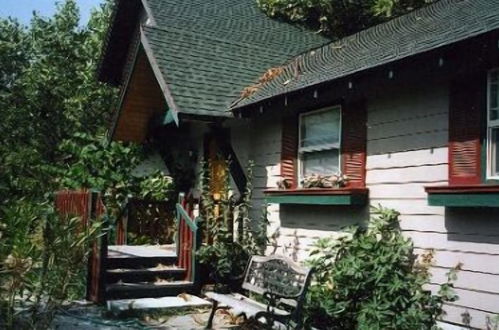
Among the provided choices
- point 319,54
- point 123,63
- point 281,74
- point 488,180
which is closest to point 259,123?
point 281,74

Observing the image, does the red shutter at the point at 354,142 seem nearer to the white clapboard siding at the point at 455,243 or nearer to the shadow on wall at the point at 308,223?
the shadow on wall at the point at 308,223

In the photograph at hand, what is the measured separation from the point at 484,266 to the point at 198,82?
216 inches

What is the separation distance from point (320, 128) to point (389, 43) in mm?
1460

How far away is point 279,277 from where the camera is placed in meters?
6.02

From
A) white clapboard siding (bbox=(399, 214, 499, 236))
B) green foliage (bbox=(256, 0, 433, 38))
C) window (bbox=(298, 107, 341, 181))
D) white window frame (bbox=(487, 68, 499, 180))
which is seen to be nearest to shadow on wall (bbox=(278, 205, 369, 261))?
window (bbox=(298, 107, 341, 181))

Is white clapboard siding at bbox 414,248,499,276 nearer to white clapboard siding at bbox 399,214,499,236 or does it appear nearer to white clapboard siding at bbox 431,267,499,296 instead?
white clapboard siding at bbox 431,267,499,296

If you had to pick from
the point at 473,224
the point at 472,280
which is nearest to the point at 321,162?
the point at 473,224

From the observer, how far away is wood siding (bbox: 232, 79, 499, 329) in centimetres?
516

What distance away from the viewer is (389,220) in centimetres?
615

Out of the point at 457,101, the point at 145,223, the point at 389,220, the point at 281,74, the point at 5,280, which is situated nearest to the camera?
the point at 5,280

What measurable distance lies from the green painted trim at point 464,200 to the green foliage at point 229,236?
3.16 meters

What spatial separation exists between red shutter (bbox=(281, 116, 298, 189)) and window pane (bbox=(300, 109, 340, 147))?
134 millimetres

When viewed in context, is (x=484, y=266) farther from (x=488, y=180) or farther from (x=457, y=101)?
(x=457, y=101)

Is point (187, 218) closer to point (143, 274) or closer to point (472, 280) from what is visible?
point (143, 274)
